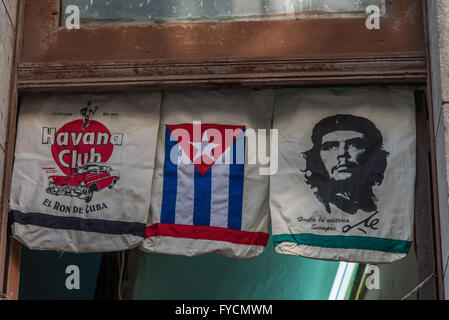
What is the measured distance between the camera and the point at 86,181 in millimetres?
6207

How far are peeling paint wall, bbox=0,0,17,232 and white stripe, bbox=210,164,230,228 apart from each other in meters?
1.78

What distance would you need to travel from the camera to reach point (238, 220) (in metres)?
6.11

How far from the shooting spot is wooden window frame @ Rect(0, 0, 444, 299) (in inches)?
234

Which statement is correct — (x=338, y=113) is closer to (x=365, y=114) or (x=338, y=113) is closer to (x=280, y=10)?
(x=365, y=114)

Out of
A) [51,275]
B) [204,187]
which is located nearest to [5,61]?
[204,187]

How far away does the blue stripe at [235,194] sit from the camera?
20.0 feet

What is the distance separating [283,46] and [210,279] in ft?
14.6

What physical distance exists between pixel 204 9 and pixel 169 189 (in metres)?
1.60
